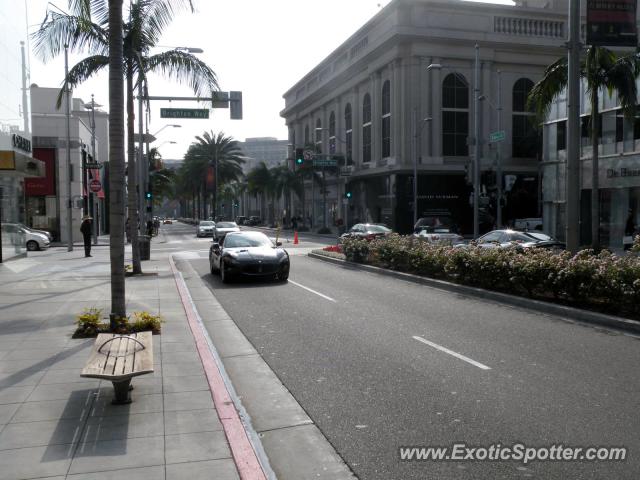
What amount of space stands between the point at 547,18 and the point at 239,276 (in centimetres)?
4597

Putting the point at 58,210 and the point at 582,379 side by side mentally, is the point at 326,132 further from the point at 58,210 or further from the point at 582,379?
the point at 582,379

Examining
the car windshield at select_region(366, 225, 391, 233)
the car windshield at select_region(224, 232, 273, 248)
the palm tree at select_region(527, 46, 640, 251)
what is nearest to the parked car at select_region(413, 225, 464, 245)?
the car windshield at select_region(366, 225, 391, 233)

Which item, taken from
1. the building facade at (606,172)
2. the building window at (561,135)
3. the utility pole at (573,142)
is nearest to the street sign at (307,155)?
the building facade at (606,172)

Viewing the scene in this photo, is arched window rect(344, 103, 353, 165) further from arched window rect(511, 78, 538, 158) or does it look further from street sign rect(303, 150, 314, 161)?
arched window rect(511, 78, 538, 158)

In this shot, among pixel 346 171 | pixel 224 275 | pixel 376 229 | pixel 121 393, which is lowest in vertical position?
pixel 121 393

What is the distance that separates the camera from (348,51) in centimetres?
6188

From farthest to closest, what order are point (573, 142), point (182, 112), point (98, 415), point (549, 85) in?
point (549, 85), point (182, 112), point (573, 142), point (98, 415)

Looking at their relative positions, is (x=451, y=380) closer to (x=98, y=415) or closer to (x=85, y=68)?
(x=98, y=415)

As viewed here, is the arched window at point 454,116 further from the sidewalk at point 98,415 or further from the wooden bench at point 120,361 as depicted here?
the wooden bench at point 120,361

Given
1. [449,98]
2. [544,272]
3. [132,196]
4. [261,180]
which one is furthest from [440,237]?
[261,180]

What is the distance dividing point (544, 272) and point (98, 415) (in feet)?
30.3

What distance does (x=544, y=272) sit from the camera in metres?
12.2

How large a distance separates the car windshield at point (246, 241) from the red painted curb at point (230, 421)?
9166mm

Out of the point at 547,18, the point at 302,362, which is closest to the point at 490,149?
the point at 547,18
